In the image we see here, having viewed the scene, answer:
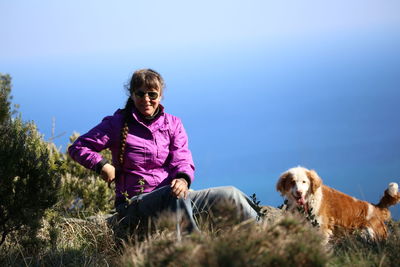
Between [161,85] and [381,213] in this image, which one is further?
[381,213]

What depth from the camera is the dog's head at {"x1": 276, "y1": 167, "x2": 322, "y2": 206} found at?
679cm

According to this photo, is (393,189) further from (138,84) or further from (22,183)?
(22,183)

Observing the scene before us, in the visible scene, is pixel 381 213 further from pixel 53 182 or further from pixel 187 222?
pixel 53 182

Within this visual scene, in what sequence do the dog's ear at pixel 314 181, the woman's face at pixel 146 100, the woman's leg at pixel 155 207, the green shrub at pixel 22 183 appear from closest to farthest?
the woman's leg at pixel 155 207 → the green shrub at pixel 22 183 → the woman's face at pixel 146 100 → the dog's ear at pixel 314 181

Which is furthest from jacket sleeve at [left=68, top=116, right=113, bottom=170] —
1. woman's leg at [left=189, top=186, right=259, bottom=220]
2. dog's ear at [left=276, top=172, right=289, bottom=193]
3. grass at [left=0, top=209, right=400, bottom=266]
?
dog's ear at [left=276, top=172, right=289, bottom=193]

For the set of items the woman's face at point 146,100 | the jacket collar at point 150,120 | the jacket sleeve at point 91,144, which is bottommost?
the jacket sleeve at point 91,144

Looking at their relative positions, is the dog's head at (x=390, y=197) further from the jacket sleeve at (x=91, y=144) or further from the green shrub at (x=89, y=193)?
the green shrub at (x=89, y=193)

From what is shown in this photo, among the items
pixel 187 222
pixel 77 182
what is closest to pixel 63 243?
pixel 187 222

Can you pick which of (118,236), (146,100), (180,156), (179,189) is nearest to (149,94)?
(146,100)

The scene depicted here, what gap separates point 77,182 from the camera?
11016 mm

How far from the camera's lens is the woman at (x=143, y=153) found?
5.58m

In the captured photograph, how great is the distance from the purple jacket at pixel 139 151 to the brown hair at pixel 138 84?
4 centimetres

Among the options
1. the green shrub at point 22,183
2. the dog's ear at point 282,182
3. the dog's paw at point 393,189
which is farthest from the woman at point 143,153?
the dog's paw at point 393,189

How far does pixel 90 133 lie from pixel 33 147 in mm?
694
